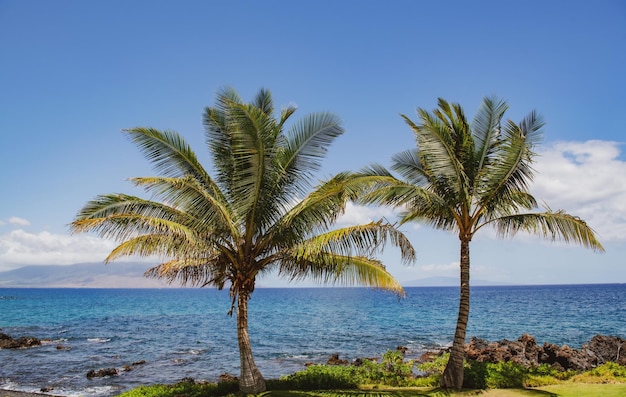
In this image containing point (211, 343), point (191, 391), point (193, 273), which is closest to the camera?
point (191, 391)

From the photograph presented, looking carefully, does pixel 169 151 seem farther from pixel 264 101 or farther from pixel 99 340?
pixel 99 340

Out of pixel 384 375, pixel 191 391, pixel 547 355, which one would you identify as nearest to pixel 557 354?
pixel 547 355

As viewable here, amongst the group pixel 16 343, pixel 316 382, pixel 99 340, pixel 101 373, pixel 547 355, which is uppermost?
pixel 316 382

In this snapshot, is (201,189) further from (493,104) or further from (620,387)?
(620,387)

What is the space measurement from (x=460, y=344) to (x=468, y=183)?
4767mm

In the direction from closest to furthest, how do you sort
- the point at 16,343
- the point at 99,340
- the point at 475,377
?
1. the point at 475,377
2. the point at 16,343
3. the point at 99,340

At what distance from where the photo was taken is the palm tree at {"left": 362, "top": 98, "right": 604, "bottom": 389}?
529 inches

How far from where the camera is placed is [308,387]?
14039 mm

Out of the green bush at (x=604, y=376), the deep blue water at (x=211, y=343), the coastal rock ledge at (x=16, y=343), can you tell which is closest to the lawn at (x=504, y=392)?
the green bush at (x=604, y=376)

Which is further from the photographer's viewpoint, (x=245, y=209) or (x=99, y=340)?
(x=99, y=340)

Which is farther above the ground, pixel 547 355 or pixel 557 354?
pixel 557 354

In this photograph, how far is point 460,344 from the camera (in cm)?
1370

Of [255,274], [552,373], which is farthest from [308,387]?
[552,373]

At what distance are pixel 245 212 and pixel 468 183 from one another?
665cm
